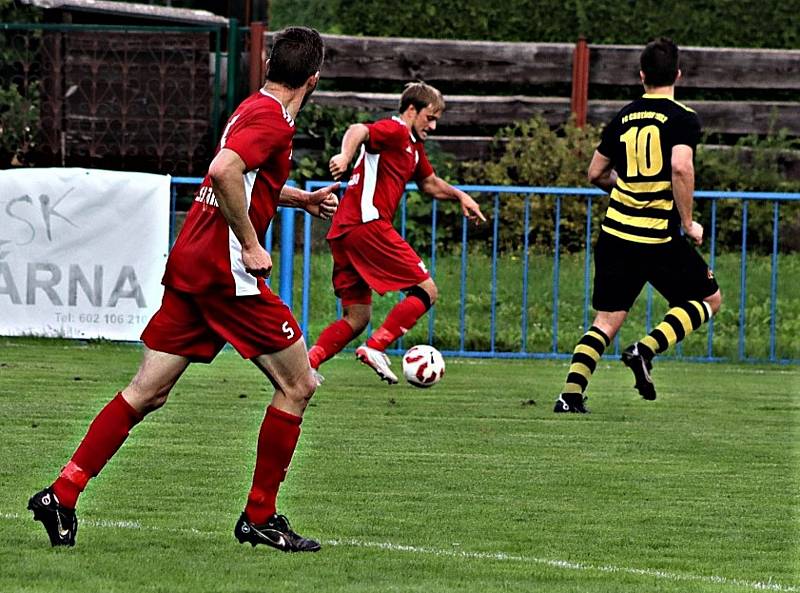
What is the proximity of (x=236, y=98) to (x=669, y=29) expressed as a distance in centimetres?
460

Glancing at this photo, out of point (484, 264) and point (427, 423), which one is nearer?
point (427, 423)

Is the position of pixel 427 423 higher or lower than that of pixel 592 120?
lower

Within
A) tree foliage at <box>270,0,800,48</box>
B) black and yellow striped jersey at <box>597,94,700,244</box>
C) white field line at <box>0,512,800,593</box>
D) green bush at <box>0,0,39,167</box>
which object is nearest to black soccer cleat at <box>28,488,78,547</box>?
white field line at <box>0,512,800,593</box>

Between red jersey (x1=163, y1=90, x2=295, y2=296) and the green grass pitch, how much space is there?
83cm

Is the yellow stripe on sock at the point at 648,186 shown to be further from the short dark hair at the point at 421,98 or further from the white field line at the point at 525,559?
the white field line at the point at 525,559

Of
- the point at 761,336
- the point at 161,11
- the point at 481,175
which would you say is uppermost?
the point at 161,11

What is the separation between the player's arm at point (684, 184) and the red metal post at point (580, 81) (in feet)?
24.8

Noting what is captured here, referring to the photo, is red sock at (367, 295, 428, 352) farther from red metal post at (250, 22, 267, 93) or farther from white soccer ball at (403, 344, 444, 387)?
red metal post at (250, 22, 267, 93)

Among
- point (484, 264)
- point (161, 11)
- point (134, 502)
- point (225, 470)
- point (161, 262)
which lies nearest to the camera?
point (134, 502)

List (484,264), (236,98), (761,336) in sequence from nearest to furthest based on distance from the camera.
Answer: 1. (761,336)
2. (484,264)
3. (236,98)

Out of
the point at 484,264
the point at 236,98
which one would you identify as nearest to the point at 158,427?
the point at 484,264

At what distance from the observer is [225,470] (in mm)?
7238

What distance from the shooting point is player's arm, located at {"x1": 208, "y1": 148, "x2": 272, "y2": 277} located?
17.7 ft

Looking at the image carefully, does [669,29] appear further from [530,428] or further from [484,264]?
[530,428]
